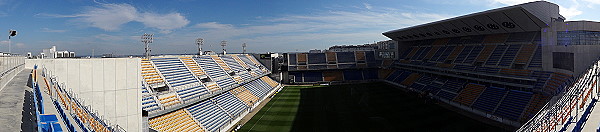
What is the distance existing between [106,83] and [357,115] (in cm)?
1974

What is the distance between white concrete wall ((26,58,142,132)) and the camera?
12883 mm

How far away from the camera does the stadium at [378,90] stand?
1119 cm

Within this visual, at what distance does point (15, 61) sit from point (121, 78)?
6.44m

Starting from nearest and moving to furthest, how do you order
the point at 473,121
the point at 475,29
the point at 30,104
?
1. the point at 30,104
2. the point at 473,121
3. the point at 475,29

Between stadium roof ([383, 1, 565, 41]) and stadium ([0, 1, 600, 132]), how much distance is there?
5.2 inches

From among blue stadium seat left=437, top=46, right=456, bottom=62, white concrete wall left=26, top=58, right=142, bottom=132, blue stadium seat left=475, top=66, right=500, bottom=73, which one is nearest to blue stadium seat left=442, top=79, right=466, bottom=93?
blue stadium seat left=475, top=66, right=500, bottom=73

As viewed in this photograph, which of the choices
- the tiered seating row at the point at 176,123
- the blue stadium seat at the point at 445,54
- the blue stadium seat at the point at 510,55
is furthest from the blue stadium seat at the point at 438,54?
the tiered seating row at the point at 176,123

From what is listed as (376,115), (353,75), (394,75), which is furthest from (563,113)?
(353,75)

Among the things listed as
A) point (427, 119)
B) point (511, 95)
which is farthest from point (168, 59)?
point (511, 95)

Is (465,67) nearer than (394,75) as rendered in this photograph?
Yes

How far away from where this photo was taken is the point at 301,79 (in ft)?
163

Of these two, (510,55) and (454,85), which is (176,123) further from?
(510,55)

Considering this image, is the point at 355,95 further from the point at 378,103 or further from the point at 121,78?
the point at 121,78

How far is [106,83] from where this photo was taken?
1380 centimetres
